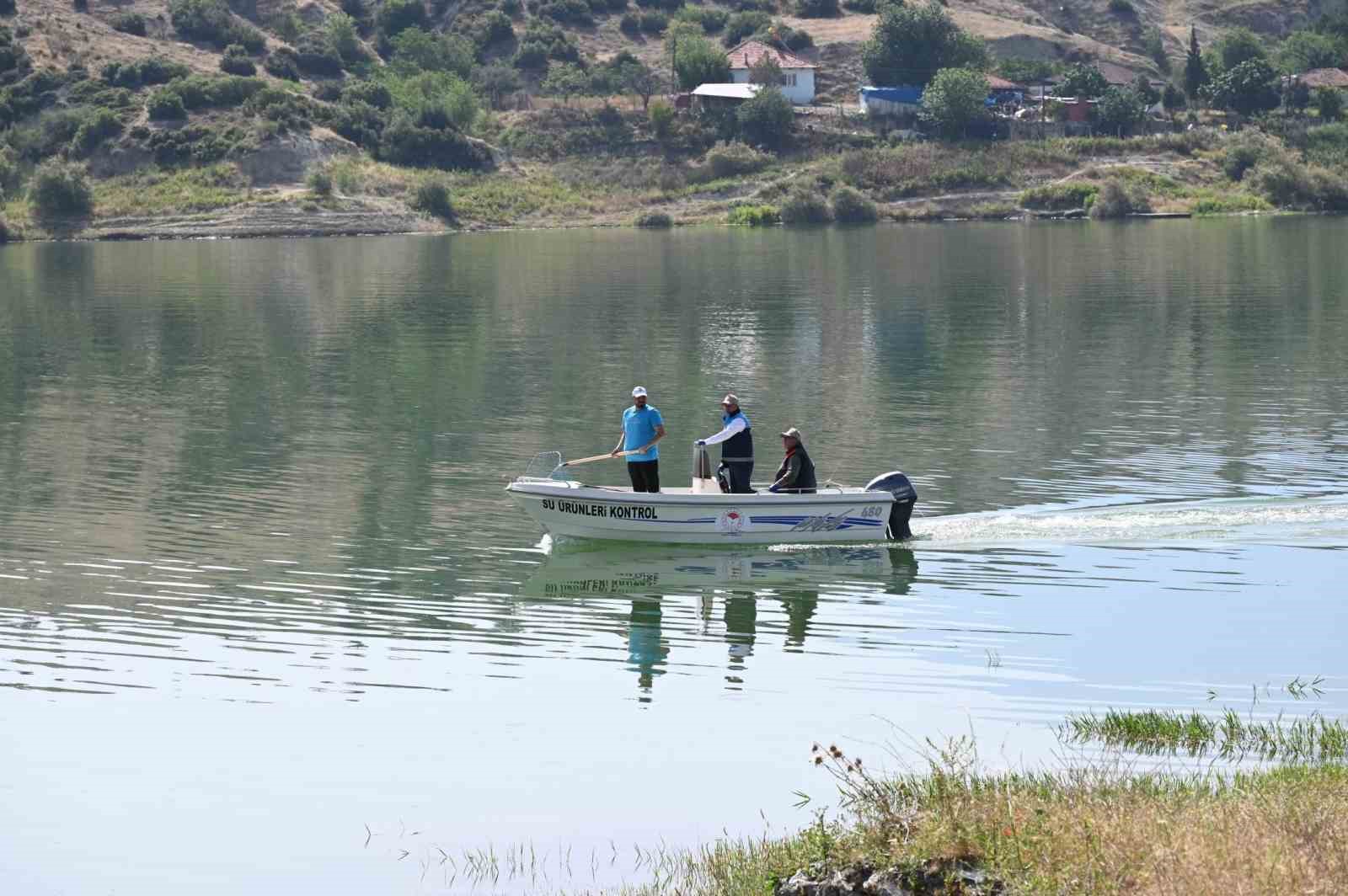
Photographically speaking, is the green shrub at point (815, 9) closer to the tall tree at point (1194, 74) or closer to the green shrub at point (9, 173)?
the tall tree at point (1194, 74)

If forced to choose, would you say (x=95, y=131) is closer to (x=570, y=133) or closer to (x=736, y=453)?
(x=570, y=133)

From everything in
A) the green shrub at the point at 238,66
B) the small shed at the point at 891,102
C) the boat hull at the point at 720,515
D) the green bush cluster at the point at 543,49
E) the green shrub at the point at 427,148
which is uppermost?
the green bush cluster at the point at 543,49

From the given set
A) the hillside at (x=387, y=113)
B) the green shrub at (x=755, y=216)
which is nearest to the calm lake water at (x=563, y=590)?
the hillside at (x=387, y=113)

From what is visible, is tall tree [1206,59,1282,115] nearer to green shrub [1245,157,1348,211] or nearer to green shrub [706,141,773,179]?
green shrub [1245,157,1348,211]

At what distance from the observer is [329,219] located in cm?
12706

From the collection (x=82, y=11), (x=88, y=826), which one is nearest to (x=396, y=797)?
(x=88, y=826)

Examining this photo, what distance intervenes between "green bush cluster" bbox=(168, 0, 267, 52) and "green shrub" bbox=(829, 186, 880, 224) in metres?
56.4

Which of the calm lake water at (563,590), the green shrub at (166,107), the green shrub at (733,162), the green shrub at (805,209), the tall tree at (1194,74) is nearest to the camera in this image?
the calm lake water at (563,590)

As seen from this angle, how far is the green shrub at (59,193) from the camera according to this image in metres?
124

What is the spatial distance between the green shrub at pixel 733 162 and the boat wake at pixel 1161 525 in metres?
115

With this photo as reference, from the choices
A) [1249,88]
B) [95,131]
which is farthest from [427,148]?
[1249,88]

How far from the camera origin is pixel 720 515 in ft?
93.1

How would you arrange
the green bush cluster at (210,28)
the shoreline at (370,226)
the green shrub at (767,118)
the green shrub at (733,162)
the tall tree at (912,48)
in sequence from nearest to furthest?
the shoreline at (370,226)
the green shrub at (733,162)
the green shrub at (767,118)
the green bush cluster at (210,28)
the tall tree at (912,48)

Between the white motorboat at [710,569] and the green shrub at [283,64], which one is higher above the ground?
the green shrub at [283,64]
